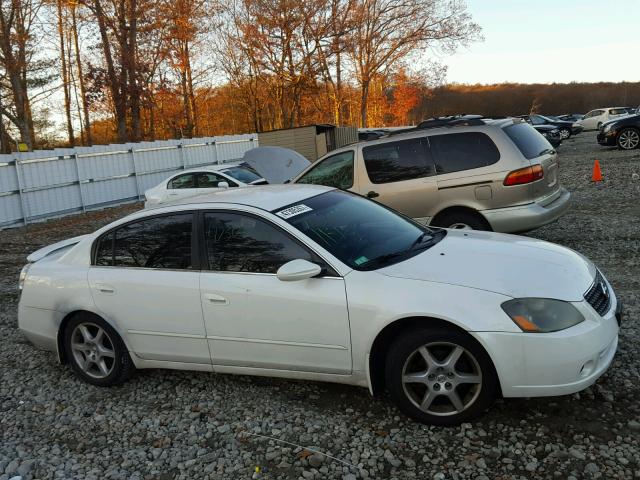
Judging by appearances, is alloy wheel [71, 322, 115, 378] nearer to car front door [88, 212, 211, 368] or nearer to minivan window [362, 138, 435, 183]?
car front door [88, 212, 211, 368]

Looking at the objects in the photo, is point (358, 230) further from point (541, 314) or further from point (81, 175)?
point (81, 175)

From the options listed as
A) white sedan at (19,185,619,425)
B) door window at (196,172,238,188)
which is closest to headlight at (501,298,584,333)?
white sedan at (19,185,619,425)

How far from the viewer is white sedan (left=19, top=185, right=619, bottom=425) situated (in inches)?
123

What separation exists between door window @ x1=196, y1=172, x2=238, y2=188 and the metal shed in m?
11.4

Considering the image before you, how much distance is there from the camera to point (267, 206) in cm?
393

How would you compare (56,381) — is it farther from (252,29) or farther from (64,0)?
(252,29)

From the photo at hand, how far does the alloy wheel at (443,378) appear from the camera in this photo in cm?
321

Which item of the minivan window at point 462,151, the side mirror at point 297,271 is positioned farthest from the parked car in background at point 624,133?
the side mirror at point 297,271

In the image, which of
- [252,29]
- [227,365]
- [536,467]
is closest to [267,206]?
[227,365]

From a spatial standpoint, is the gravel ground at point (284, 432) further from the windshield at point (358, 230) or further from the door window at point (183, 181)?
the door window at point (183, 181)

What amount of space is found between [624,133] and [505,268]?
18676 millimetres

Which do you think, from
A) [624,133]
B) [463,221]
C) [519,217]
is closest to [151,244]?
[463,221]

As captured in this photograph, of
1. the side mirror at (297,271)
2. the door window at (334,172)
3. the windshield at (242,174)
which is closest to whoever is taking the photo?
the side mirror at (297,271)

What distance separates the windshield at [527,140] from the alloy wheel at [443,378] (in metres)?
4.00
